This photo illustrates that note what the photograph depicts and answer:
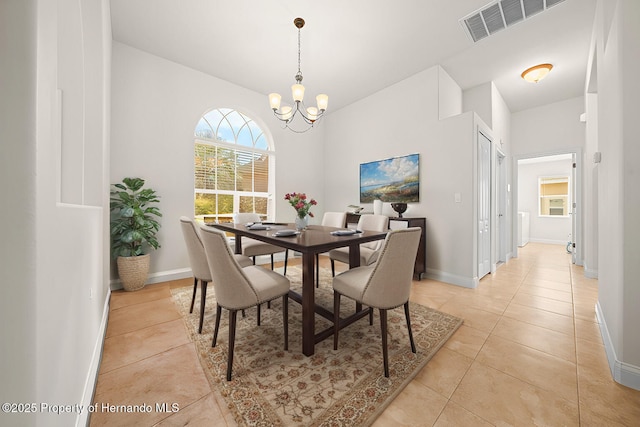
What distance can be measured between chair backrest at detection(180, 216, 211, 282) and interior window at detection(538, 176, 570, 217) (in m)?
9.01

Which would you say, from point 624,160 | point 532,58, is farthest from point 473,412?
point 532,58

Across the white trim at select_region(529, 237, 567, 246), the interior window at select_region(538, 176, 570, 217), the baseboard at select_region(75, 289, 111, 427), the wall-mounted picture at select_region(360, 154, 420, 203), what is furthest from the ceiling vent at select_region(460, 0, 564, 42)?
the white trim at select_region(529, 237, 567, 246)

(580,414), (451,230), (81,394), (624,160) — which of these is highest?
(624,160)

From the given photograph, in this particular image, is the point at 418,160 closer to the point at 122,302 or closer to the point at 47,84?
the point at 47,84

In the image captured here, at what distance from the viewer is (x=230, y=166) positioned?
4086 millimetres

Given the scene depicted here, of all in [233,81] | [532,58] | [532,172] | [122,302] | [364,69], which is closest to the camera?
[122,302]

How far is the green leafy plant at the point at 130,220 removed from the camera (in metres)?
2.78

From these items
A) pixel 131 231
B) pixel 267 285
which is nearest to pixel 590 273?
pixel 267 285

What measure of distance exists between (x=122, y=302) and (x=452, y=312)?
3.47m

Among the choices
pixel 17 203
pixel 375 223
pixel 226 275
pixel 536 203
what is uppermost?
pixel 536 203

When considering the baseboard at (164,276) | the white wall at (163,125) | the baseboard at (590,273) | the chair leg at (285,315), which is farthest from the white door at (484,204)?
the baseboard at (164,276)

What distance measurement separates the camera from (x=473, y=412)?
3.99ft

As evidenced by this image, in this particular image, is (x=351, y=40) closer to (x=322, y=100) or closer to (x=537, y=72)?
(x=322, y=100)

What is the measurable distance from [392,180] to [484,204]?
4.56 ft
